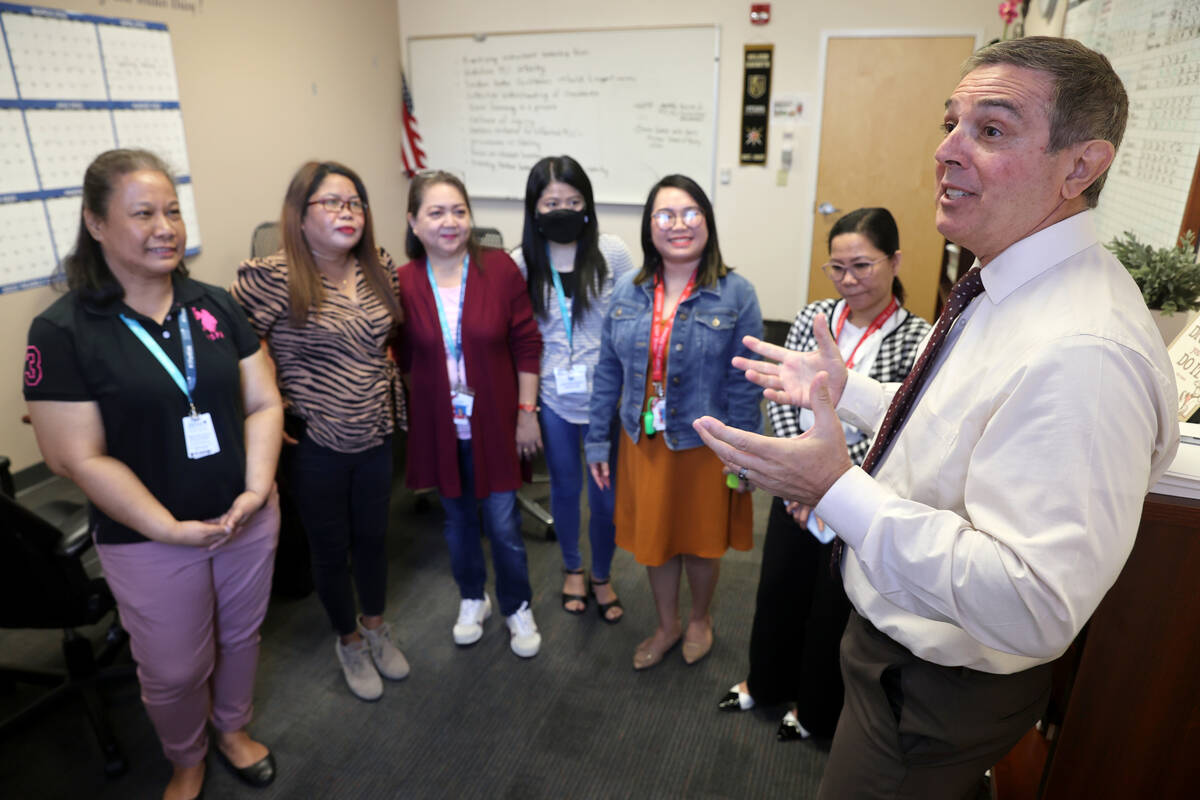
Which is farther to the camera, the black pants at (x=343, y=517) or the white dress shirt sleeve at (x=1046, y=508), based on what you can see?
the black pants at (x=343, y=517)

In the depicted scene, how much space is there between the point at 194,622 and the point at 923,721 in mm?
1586

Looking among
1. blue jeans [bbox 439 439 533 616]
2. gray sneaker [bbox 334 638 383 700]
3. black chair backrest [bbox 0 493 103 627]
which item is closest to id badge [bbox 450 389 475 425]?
blue jeans [bbox 439 439 533 616]

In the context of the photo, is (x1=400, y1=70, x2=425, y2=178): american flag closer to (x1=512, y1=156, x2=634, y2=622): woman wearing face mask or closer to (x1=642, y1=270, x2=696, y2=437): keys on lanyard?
(x1=512, y1=156, x2=634, y2=622): woman wearing face mask

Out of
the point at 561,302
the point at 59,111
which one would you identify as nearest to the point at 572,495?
the point at 561,302

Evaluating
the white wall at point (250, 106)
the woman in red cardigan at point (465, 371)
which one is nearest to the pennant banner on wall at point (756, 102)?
the white wall at point (250, 106)

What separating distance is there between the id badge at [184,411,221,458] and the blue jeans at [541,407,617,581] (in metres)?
1.03

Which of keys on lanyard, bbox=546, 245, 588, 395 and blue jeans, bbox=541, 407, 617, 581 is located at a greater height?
keys on lanyard, bbox=546, 245, 588, 395

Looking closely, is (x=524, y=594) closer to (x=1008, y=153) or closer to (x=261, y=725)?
(x=261, y=725)

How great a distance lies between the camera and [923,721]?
41.9 inches

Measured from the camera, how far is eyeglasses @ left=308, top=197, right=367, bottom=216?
74.2 inches

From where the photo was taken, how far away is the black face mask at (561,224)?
7.27 ft

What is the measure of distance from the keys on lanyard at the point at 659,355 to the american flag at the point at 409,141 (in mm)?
4202

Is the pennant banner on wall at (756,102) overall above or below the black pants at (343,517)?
above

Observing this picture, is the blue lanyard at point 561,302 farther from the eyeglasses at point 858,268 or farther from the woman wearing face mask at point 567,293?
the eyeglasses at point 858,268
